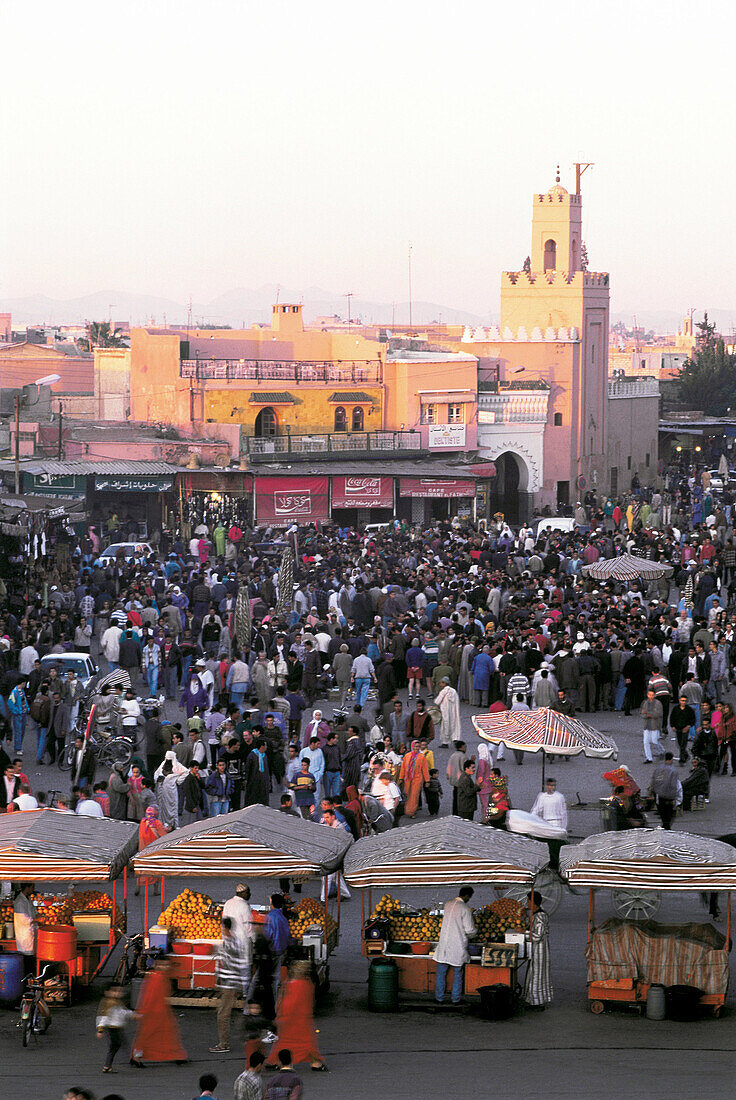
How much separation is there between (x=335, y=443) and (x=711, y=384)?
37.5 metres

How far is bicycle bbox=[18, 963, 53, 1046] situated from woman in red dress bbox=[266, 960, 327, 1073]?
67.4 inches

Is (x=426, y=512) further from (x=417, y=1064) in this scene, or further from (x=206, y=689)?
(x=417, y=1064)

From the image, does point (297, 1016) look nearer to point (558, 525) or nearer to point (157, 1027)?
point (157, 1027)

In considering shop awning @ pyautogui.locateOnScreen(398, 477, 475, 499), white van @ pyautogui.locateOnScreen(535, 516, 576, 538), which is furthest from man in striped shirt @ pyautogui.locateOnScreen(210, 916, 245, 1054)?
shop awning @ pyautogui.locateOnScreen(398, 477, 475, 499)

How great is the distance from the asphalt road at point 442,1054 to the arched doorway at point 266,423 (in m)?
36.8

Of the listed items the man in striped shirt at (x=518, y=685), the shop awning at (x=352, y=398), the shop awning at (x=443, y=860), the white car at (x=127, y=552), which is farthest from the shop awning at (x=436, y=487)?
the shop awning at (x=443, y=860)

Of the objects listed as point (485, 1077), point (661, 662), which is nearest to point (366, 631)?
point (661, 662)

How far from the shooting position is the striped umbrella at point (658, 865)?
37.3 feet

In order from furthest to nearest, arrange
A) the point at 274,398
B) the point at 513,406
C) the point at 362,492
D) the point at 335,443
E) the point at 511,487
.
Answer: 1. the point at 511,487
2. the point at 513,406
3. the point at 274,398
4. the point at 335,443
5. the point at 362,492

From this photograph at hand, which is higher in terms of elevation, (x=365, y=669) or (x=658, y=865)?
(x=658, y=865)

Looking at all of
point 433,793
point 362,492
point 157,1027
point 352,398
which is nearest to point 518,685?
point 433,793

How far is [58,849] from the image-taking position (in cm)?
1177

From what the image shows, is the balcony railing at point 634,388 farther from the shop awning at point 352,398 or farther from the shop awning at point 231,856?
the shop awning at point 231,856

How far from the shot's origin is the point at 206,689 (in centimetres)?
1984
